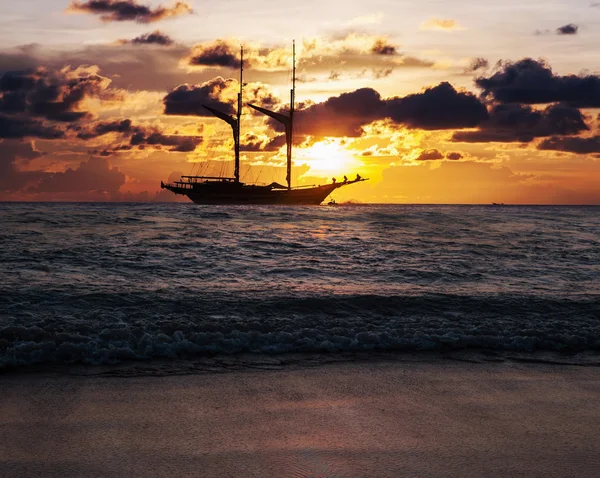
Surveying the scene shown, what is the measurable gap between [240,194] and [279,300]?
12357cm

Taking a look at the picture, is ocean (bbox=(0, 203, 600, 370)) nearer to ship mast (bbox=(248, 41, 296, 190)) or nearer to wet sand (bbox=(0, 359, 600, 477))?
wet sand (bbox=(0, 359, 600, 477))

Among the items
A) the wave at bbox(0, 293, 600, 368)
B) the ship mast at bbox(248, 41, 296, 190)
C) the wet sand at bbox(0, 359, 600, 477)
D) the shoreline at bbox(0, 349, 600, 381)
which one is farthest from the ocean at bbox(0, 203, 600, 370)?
the ship mast at bbox(248, 41, 296, 190)

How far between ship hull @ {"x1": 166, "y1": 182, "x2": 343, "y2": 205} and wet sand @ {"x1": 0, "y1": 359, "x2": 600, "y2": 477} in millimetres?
125963

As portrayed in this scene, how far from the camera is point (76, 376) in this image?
20.7ft

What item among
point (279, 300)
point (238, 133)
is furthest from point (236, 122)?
point (279, 300)

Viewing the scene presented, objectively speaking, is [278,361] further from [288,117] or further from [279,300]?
[288,117]

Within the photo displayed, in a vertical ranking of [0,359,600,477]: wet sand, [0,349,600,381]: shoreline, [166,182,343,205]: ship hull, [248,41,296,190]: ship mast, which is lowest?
[0,349,600,381]: shoreline

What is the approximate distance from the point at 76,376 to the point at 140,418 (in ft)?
6.07

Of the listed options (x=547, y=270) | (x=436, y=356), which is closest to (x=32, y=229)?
(x=547, y=270)

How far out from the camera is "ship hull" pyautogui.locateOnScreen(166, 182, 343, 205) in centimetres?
13388

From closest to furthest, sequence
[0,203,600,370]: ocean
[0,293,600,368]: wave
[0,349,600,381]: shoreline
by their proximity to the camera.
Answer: [0,349,600,381]: shoreline, [0,293,600,368]: wave, [0,203,600,370]: ocean

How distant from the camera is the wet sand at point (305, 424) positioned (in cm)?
394

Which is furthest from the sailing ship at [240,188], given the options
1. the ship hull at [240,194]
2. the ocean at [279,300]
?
the ocean at [279,300]

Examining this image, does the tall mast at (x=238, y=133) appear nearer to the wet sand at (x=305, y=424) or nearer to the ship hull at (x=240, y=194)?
the ship hull at (x=240, y=194)
